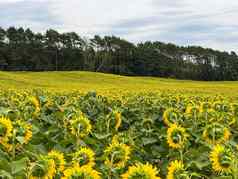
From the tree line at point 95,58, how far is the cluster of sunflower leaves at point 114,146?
71.1 meters

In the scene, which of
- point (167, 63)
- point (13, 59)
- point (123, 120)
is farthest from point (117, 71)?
point (123, 120)

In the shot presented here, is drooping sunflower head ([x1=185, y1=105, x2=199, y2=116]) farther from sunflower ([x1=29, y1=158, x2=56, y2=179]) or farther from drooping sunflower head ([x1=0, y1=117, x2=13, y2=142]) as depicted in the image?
sunflower ([x1=29, y1=158, x2=56, y2=179])

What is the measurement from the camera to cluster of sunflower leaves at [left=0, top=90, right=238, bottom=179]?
295 centimetres

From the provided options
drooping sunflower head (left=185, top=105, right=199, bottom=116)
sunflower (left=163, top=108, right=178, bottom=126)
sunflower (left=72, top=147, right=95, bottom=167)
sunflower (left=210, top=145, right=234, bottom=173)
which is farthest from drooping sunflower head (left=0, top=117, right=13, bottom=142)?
drooping sunflower head (left=185, top=105, right=199, bottom=116)

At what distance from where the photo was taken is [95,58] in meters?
88.1

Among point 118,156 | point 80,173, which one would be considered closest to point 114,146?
point 118,156

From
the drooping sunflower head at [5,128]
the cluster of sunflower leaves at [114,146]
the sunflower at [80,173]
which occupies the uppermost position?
the drooping sunflower head at [5,128]

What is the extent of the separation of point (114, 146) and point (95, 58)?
278 ft

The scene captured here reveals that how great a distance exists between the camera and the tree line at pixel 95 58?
7962 centimetres

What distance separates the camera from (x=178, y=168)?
289 cm

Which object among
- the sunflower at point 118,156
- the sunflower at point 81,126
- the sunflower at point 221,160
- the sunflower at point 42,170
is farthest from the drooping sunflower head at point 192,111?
the sunflower at point 42,170

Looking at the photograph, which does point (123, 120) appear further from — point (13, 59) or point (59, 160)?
point (13, 59)

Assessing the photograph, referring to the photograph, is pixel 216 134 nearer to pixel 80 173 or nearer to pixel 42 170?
pixel 42 170

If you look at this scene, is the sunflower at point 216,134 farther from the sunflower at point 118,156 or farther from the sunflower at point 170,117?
the sunflower at point 170,117
